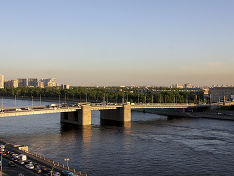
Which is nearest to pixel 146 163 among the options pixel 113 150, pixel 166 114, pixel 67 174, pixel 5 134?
pixel 113 150

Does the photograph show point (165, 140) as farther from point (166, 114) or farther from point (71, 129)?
point (166, 114)

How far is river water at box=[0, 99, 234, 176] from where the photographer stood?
3744cm

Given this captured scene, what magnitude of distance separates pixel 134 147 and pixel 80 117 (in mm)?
27440

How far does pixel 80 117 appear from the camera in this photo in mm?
73812

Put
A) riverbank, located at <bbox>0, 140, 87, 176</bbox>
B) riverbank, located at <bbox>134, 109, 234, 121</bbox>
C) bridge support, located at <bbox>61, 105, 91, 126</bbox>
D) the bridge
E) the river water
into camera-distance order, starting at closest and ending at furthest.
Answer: riverbank, located at <bbox>0, 140, 87, 176</bbox>, the river water, the bridge, bridge support, located at <bbox>61, 105, 91, 126</bbox>, riverbank, located at <bbox>134, 109, 234, 121</bbox>

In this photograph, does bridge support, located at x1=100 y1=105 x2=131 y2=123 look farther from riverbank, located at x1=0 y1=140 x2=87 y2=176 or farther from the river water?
riverbank, located at x1=0 y1=140 x2=87 y2=176

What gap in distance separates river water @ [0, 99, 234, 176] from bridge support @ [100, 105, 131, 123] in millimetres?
9521

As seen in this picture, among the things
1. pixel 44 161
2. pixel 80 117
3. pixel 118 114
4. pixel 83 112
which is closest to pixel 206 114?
pixel 118 114

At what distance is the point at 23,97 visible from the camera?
622ft

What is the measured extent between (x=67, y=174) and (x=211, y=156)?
2058 centimetres

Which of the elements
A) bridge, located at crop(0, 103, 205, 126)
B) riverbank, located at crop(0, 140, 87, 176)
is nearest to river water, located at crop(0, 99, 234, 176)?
riverbank, located at crop(0, 140, 87, 176)

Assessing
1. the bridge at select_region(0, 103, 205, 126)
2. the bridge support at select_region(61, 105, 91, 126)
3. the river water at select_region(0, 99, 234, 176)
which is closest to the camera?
the river water at select_region(0, 99, 234, 176)

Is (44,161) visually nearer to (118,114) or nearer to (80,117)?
(80,117)

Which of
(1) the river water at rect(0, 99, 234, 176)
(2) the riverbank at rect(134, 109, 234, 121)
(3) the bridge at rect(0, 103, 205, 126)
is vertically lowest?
(1) the river water at rect(0, 99, 234, 176)
